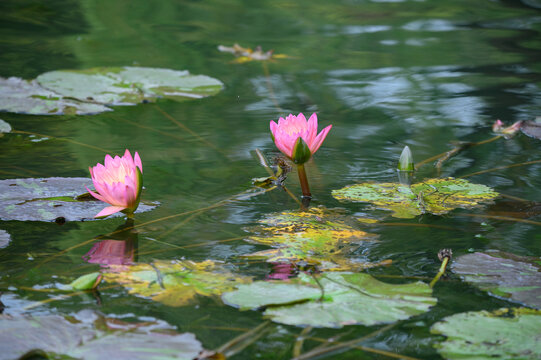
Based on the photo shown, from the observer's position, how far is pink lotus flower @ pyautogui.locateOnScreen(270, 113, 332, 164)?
150cm

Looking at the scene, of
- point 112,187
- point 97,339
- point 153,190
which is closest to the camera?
point 97,339

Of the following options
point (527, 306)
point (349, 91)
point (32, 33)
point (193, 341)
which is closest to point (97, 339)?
point (193, 341)

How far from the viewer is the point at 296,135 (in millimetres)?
1504

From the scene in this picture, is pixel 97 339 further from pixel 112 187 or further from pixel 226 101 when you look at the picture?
pixel 226 101


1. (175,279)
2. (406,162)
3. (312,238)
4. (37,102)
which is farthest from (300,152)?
(37,102)

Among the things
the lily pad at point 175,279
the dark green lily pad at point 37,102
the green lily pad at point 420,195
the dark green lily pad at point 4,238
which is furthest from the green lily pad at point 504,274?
the dark green lily pad at point 37,102

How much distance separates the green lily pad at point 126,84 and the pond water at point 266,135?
78 millimetres

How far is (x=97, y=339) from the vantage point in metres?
0.87

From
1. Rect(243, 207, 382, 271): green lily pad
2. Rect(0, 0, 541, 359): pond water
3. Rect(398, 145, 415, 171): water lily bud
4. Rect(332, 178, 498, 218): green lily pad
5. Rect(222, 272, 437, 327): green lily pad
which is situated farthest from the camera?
Rect(398, 145, 415, 171): water lily bud

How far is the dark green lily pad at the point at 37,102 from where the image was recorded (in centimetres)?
230

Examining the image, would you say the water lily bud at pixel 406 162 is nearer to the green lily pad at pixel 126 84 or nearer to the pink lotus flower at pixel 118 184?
the pink lotus flower at pixel 118 184

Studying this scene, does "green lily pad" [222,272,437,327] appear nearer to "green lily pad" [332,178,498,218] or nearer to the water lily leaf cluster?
"green lily pad" [332,178,498,218]

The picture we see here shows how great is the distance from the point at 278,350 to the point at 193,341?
13cm

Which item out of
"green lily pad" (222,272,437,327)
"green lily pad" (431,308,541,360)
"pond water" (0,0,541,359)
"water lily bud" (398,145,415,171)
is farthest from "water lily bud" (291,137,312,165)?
"green lily pad" (431,308,541,360)
